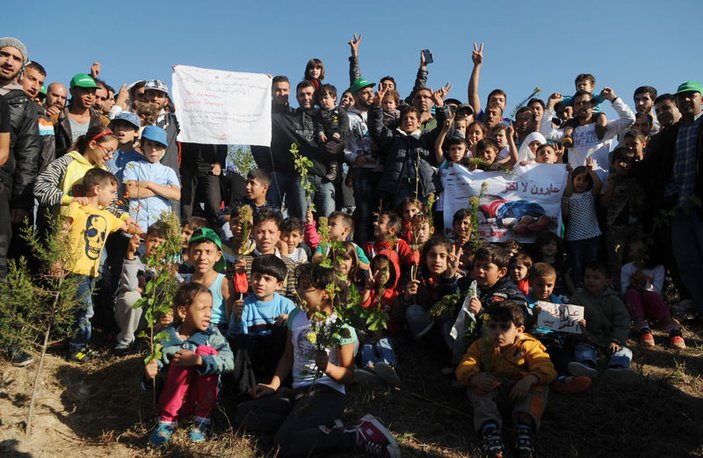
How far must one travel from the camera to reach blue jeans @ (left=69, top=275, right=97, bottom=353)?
5.34m

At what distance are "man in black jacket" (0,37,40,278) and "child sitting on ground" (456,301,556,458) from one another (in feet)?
14.0

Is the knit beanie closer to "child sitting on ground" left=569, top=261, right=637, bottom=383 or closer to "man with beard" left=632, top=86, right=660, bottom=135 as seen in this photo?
"child sitting on ground" left=569, top=261, right=637, bottom=383

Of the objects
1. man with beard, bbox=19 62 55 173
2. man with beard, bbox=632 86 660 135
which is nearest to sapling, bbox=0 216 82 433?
man with beard, bbox=19 62 55 173

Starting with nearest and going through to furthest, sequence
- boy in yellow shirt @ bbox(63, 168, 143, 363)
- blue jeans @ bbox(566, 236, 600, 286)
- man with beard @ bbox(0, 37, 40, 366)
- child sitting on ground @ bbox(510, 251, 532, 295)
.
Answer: boy in yellow shirt @ bbox(63, 168, 143, 363), man with beard @ bbox(0, 37, 40, 366), child sitting on ground @ bbox(510, 251, 532, 295), blue jeans @ bbox(566, 236, 600, 286)

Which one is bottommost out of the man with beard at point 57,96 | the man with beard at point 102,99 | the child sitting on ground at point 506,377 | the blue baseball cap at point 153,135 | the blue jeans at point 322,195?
the child sitting on ground at point 506,377

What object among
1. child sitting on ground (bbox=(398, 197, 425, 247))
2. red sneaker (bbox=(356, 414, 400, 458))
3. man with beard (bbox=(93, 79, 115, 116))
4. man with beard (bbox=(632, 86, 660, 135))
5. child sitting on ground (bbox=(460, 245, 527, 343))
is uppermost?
man with beard (bbox=(632, 86, 660, 135))

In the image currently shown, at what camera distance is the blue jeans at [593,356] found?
17.7 ft

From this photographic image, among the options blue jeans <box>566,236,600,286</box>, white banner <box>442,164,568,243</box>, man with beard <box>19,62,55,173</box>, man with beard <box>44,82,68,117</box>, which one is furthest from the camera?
white banner <box>442,164,568,243</box>

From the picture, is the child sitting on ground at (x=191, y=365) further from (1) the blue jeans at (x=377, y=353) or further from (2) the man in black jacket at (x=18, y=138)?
(2) the man in black jacket at (x=18, y=138)

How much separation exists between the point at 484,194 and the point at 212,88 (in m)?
3.94

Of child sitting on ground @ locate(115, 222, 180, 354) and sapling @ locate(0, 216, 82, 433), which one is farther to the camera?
child sitting on ground @ locate(115, 222, 180, 354)

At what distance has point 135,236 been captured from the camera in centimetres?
583

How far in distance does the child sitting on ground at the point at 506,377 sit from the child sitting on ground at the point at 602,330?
0.69 meters

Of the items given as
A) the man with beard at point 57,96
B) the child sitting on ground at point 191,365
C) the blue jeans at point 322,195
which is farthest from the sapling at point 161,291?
the blue jeans at point 322,195
